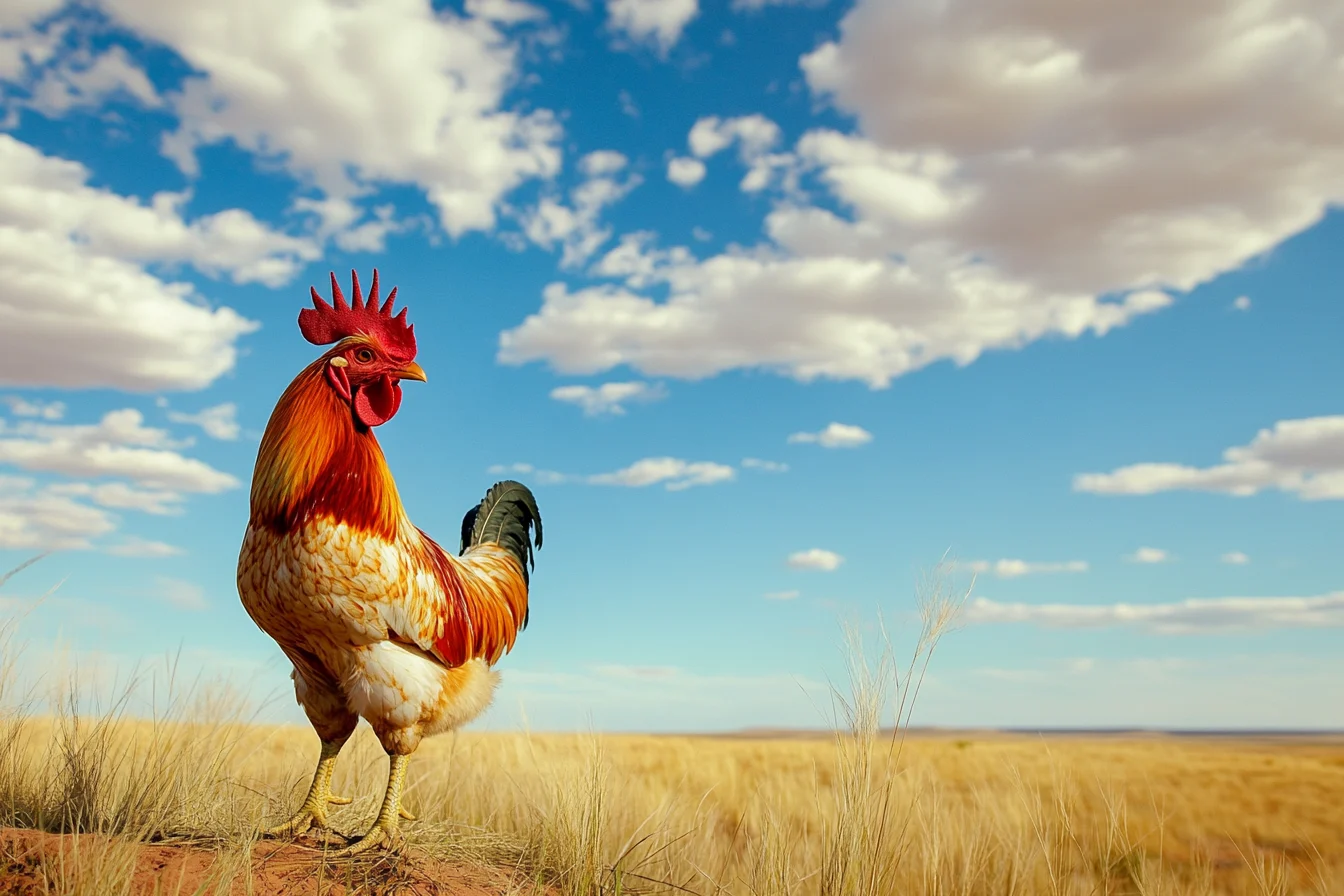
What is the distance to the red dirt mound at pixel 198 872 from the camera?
10.8ft

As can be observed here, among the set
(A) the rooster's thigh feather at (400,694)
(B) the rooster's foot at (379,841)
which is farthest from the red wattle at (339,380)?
(B) the rooster's foot at (379,841)

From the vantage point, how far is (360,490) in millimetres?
4230

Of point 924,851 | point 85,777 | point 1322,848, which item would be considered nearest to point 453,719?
point 85,777

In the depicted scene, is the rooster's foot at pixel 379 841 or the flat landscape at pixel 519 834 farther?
the rooster's foot at pixel 379 841

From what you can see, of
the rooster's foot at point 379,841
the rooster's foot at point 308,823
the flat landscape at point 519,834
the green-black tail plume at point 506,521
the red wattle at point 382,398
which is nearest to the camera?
the flat landscape at point 519,834

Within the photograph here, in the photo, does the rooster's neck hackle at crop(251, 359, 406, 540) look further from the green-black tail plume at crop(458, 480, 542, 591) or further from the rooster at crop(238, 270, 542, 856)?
the green-black tail plume at crop(458, 480, 542, 591)

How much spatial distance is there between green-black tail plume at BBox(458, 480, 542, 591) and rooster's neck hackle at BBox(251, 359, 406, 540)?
171 cm

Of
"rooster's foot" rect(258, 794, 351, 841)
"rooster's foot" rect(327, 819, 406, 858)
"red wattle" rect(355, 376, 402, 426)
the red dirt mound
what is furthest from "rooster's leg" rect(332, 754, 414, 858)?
"red wattle" rect(355, 376, 402, 426)

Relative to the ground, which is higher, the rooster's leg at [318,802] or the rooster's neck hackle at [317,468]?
the rooster's neck hackle at [317,468]

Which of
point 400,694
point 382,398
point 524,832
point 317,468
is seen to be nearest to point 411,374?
point 382,398

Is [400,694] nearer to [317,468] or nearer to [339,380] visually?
[317,468]

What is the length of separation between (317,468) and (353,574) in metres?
0.54

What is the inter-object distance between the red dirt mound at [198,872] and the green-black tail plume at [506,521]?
7.73 ft

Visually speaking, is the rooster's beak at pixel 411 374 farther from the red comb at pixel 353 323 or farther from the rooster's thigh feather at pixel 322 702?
the rooster's thigh feather at pixel 322 702
